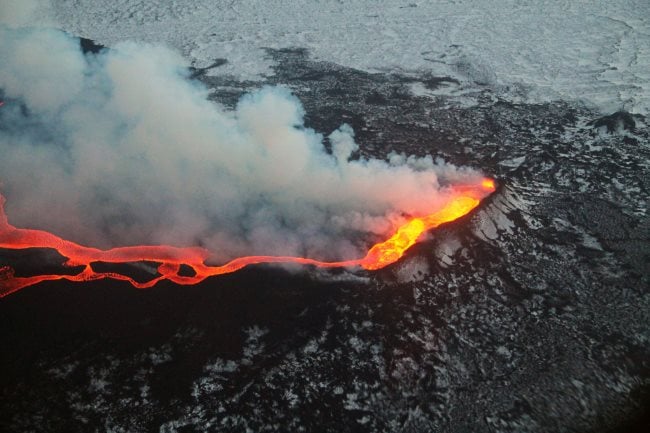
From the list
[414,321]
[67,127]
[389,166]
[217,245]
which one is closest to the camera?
[414,321]

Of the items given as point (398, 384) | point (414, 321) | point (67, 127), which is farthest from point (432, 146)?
point (67, 127)

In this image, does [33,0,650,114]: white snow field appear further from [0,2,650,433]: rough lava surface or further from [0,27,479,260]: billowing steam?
[0,2,650,433]: rough lava surface

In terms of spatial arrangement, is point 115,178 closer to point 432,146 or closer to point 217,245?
point 217,245

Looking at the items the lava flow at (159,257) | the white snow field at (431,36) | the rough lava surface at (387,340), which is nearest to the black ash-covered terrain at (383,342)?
the rough lava surface at (387,340)

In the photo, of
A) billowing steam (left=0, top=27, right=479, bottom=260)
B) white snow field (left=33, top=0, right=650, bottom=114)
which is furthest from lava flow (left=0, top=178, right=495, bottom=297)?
white snow field (left=33, top=0, right=650, bottom=114)

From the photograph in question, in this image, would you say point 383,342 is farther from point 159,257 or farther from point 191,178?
point 191,178

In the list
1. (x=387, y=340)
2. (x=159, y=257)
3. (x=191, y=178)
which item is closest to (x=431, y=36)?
(x=191, y=178)

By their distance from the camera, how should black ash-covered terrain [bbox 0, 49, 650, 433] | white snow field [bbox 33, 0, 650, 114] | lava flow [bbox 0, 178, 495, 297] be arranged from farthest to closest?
1. white snow field [bbox 33, 0, 650, 114]
2. lava flow [bbox 0, 178, 495, 297]
3. black ash-covered terrain [bbox 0, 49, 650, 433]
